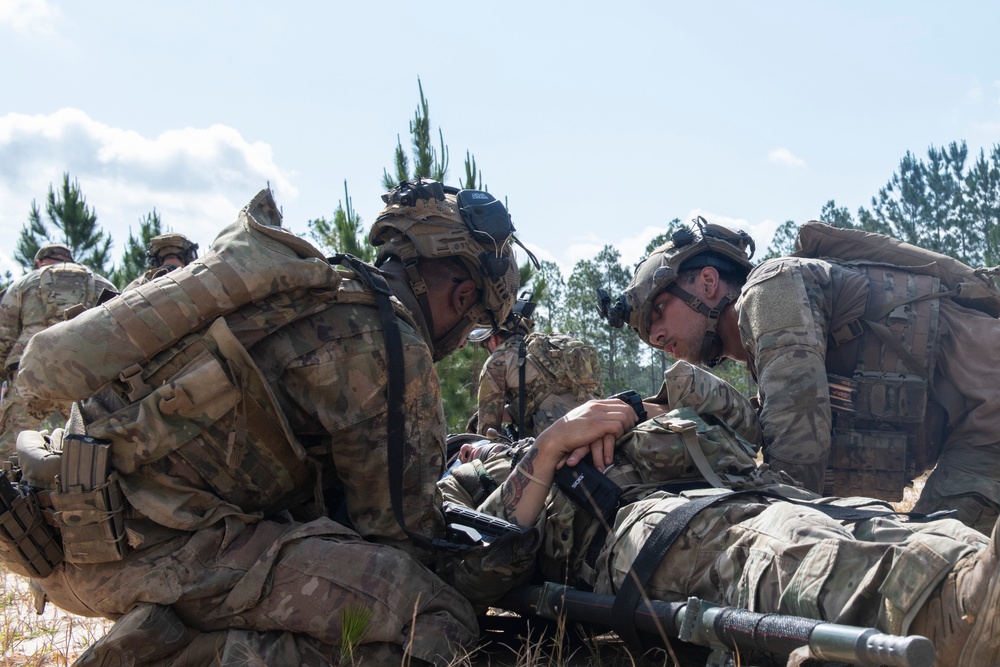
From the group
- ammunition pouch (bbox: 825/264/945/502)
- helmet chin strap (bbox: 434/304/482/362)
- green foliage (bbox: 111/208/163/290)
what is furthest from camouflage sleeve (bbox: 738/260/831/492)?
green foliage (bbox: 111/208/163/290)

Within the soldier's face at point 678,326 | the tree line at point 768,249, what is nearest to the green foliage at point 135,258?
the tree line at point 768,249

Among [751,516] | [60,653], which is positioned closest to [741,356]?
[751,516]

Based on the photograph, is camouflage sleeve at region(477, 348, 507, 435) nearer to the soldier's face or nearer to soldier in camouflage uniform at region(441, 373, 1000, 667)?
the soldier's face

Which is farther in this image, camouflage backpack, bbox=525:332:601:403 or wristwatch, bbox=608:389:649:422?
camouflage backpack, bbox=525:332:601:403

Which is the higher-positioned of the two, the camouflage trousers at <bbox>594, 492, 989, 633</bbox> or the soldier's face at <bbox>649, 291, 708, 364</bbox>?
the soldier's face at <bbox>649, 291, 708, 364</bbox>

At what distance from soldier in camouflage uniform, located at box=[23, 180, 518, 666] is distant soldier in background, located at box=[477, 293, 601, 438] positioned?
5.23 metres

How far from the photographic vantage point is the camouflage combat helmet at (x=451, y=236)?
3.89 metres

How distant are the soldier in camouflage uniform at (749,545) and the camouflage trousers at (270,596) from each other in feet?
2.05

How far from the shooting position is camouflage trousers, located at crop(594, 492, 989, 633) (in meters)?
2.17

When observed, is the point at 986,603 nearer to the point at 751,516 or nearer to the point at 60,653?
the point at 751,516

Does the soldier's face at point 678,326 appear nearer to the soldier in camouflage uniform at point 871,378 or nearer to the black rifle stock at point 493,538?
the soldier in camouflage uniform at point 871,378

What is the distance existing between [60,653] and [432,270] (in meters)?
2.17

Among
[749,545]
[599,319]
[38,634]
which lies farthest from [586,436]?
[599,319]

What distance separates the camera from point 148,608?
2768mm
